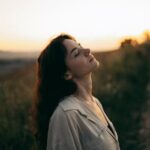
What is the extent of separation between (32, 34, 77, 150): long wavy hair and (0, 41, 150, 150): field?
4.29m

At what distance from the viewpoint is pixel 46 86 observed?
15.2 ft

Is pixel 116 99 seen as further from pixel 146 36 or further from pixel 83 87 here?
pixel 83 87

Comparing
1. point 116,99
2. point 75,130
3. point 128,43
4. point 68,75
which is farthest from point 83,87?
point 128,43

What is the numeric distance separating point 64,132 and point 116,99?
7.63m

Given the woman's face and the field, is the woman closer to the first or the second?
the woman's face

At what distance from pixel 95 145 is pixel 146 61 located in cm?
951

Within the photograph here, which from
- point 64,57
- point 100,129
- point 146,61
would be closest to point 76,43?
point 64,57

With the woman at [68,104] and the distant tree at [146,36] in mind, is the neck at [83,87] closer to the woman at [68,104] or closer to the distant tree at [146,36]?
the woman at [68,104]

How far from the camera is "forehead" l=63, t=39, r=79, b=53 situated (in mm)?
4680

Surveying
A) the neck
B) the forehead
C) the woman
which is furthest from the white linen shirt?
the forehead

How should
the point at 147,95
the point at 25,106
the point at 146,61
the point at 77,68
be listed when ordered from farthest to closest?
the point at 146,61 < the point at 147,95 < the point at 25,106 < the point at 77,68

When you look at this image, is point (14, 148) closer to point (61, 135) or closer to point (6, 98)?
point (6, 98)

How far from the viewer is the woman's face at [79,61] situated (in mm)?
4578

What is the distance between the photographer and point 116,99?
39.0 ft
